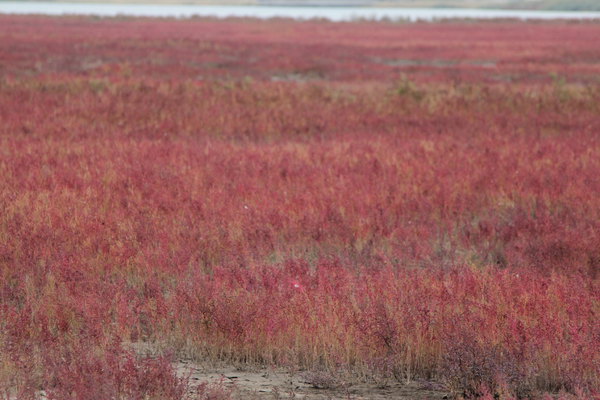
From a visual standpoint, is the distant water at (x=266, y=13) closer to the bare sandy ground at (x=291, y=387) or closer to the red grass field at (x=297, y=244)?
the red grass field at (x=297, y=244)

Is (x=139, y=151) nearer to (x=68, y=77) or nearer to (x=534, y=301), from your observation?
(x=534, y=301)

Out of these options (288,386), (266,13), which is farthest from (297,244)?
(266,13)

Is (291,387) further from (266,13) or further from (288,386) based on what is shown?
(266,13)

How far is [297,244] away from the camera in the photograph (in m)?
7.81

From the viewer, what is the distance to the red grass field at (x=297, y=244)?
4719 mm

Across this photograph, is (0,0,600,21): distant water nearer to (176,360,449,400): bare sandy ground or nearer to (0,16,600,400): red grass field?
(0,16,600,400): red grass field

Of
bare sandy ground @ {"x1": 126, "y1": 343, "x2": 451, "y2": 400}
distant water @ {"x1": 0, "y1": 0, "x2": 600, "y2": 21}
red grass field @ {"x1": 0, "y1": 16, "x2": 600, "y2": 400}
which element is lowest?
bare sandy ground @ {"x1": 126, "y1": 343, "x2": 451, "y2": 400}

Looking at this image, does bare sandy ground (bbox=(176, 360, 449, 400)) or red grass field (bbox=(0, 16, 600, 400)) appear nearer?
bare sandy ground (bbox=(176, 360, 449, 400))

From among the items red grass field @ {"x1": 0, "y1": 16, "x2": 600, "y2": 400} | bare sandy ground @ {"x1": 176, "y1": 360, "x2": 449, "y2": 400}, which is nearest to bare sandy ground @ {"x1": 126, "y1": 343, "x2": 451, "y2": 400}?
bare sandy ground @ {"x1": 176, "y1": 360, "x2": 449, "y2": 400}

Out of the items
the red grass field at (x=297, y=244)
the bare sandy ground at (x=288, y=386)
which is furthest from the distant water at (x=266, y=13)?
the bare sandy ground at (x=288, y=386)

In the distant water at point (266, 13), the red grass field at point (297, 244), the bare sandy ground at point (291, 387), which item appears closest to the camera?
the bare sandy ground at point (291, 387)

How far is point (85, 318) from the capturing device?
17.2 ft

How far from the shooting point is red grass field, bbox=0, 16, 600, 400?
15.5 ft

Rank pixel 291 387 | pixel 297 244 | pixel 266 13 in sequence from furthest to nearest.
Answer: pixel 266 13
pixel 297 244
pixel 291 387
